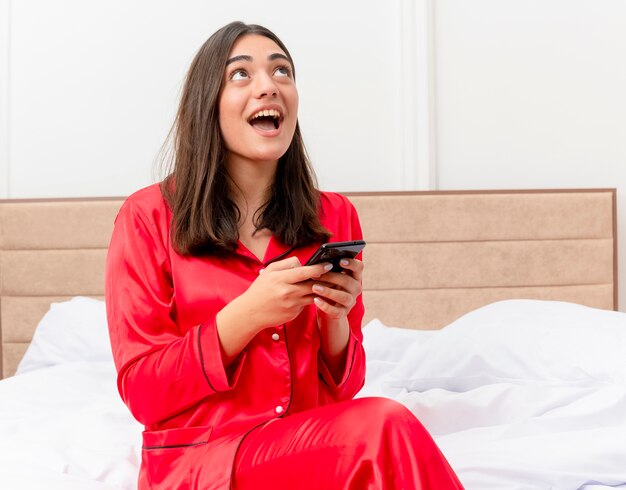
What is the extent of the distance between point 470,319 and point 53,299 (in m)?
1.52

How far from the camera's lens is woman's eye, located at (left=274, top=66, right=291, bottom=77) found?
150 centimetres

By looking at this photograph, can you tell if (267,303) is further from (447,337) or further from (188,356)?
(447,337)

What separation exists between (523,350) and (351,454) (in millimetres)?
1102

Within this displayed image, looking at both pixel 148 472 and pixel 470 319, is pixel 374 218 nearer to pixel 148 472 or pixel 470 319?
pixel 470 319

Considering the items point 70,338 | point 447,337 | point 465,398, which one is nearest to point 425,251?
point 447,337

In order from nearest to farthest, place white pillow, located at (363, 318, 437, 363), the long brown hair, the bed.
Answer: the long brown hair, the bed, white pillow, located at (363, 318, 437, 363)

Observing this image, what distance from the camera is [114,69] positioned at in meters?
2.94

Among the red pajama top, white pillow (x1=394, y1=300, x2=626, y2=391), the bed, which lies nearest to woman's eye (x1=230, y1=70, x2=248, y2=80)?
the red pajama top

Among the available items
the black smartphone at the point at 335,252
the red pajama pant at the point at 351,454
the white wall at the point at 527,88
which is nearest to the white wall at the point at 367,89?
the white wall at the point at 527,88

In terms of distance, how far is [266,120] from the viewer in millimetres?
1484

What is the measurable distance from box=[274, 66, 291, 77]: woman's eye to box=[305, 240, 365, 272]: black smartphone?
17.7 inches

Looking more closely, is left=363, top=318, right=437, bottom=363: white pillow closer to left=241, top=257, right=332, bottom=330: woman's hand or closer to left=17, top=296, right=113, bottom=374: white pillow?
left=17, top=296, right=113, bottom=374: white pillow

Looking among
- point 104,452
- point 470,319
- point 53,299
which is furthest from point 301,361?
point 53,299

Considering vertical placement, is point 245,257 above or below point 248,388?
above
